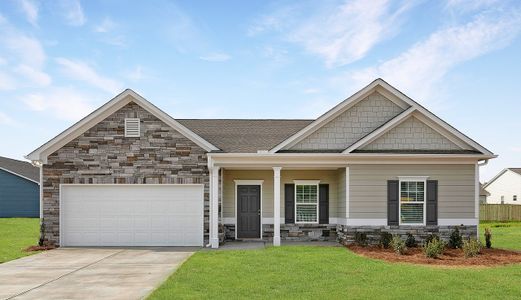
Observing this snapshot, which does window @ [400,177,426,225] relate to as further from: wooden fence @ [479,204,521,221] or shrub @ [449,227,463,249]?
wooden fence @ [479,204,521,221]

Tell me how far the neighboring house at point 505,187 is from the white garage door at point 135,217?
40.3 meters

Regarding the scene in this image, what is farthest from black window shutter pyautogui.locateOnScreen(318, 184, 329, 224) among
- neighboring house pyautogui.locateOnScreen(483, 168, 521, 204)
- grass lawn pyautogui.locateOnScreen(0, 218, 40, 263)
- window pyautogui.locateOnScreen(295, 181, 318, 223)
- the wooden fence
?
neighboring house pyautogui.locateOnScreen(483, 168, 521, 204)

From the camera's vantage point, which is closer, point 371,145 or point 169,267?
point 169,267

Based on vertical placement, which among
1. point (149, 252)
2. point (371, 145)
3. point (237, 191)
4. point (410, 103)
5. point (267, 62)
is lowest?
point (149, 252)

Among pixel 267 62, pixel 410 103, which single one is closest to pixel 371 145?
pixel 410 103

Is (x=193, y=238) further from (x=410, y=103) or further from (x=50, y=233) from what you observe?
(x=410, y=103)

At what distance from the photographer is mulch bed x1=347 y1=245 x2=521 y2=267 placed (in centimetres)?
1274

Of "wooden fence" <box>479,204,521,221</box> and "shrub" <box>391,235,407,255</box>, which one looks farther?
"wooden fence" <box>479,204,521,221</box>

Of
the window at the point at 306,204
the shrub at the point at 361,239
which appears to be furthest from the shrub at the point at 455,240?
the window at the point at 306,204

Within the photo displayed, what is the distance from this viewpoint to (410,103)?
16.8 meters

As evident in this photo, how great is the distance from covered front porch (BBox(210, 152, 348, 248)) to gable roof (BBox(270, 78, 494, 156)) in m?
2.03

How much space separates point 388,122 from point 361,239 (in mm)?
4100

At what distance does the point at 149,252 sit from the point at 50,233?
4095 mm

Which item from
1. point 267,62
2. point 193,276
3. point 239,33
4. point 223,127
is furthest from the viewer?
point 223,127
